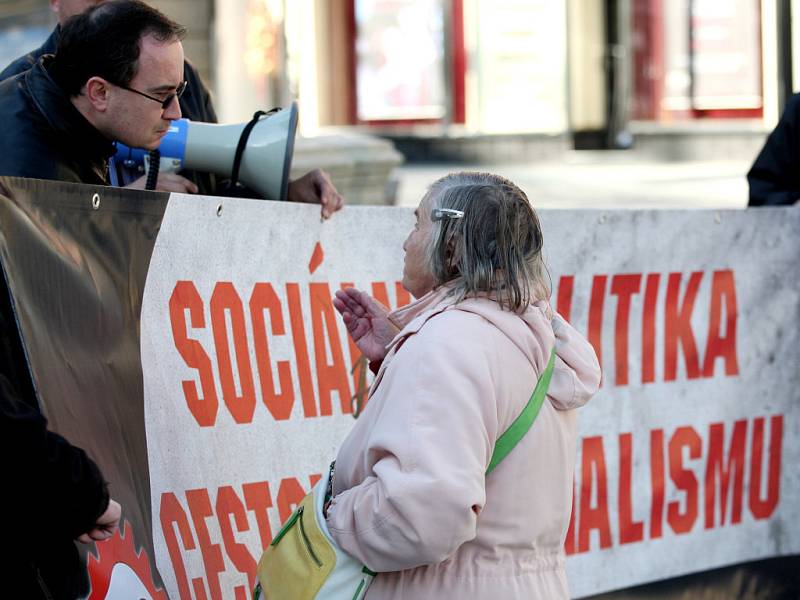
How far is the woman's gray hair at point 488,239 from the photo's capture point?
99.3 inches

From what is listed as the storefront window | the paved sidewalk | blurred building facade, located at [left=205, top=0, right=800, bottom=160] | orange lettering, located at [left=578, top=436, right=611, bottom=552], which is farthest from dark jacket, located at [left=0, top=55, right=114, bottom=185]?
the storefront window

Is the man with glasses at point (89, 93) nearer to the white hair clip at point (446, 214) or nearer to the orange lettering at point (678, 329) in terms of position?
the white hair clip at point (446, 214)

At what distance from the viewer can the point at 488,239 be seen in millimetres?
2525

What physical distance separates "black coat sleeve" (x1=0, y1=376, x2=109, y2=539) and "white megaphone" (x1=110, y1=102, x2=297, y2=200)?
1558 mm

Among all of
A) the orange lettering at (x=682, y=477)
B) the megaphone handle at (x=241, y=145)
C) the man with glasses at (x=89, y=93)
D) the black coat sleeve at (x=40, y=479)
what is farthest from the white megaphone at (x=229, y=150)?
the orange lettering at (x=682, y=477)

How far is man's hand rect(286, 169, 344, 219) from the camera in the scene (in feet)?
12.9

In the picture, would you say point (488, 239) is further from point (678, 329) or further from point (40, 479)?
point (678, 329)

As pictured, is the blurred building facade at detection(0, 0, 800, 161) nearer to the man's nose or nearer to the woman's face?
the man's nose

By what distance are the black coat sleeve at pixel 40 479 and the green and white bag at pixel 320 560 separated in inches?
16.4

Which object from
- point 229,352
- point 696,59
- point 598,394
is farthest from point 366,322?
point 696,59

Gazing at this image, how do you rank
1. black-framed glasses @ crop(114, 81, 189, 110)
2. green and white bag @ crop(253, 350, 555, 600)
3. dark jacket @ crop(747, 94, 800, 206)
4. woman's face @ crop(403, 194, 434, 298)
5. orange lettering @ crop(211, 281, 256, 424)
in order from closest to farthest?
green and white bag @ crop(253, 350, 555, 600)
woman's face @ crop(403, 194, 434, 298)
black-framed glasses @ crop(114, 81, 189, 110)
orange lettering @ crop(211, 281, 256, 424)
dark jacket @ crop(747, 94, 800, 206)

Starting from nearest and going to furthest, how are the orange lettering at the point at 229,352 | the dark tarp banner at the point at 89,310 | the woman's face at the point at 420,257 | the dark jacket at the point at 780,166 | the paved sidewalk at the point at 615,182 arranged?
the woman's face at the point at 420,257
the dark tarp banner at the point at 89,310
the orange lettering at the point at 229,352
the dark jacket at the point at 780,166
the paved sidewalk at the point at 615,182

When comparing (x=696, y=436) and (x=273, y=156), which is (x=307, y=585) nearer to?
(x=273, y=156)

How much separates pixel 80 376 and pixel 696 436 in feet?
8.87
